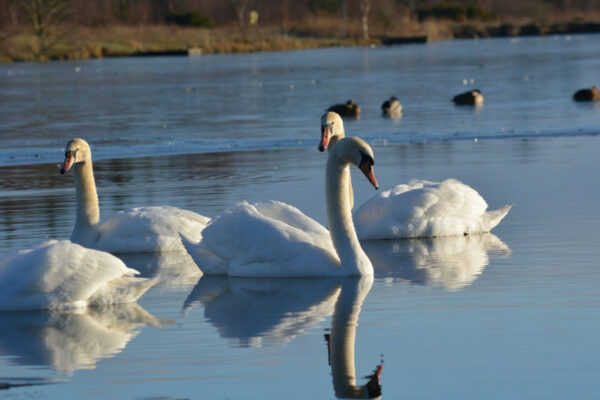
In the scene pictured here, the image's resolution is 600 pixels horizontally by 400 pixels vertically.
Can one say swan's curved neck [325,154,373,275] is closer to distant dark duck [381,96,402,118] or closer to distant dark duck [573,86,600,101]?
distant dark duck [381,96,402,118]

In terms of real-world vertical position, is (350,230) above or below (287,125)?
above

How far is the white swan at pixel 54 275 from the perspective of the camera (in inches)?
291

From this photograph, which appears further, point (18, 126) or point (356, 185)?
point (18, 126)

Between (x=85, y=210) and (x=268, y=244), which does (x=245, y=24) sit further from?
(x=268, y=244)

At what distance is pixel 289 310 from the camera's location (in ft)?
24.3

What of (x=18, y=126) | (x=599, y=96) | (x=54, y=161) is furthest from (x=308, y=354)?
(x=599, y=96)

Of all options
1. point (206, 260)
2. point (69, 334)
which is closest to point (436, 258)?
point (206, 260)

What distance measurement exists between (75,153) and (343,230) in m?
2.88

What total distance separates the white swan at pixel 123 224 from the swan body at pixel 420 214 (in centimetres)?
141

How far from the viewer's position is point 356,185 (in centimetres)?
1362

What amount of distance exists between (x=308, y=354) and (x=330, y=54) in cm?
6395

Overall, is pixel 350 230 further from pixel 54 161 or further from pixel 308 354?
pixel 54 161

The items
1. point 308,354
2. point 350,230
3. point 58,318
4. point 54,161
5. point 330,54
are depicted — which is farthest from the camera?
point 330,54

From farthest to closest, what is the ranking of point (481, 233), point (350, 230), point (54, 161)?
point (54, 161) → point (481, 233) → point (350, 230)
